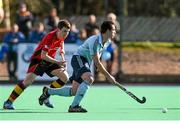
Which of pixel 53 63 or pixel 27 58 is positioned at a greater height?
pixel 53 63

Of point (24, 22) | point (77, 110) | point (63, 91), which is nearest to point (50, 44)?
point (63, 91)

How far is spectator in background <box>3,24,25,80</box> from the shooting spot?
18.4 m

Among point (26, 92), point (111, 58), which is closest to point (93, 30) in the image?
point (111, 58)

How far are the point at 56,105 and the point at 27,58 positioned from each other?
6.78 metres

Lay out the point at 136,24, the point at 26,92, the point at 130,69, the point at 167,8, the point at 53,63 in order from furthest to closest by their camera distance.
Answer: the point at 167,8 < the point at 130,69 < the point at 136,24 < the point at 26,92 < the point at 53,63

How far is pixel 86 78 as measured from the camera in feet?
34.6

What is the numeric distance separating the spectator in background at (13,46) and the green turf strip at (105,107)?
10.8 ft

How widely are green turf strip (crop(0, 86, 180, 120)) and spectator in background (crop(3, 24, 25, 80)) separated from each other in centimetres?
330

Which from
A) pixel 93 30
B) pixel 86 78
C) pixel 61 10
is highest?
pixel 86 78

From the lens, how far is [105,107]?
37.7ft

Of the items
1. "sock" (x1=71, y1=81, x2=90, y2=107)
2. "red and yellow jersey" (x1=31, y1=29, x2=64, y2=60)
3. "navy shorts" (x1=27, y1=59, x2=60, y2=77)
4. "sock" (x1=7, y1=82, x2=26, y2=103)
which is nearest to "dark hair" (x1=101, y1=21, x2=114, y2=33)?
"sock" (x1=71, y1=81, x2=90, y2=107)

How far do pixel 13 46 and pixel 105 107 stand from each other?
7.45 metres

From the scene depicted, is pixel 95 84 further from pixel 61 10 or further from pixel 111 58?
pixel 61 10

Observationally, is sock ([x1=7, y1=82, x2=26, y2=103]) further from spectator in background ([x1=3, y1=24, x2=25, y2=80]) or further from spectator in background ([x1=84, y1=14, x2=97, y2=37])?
spectator in background ([x1=84, y1=14, x2=97, y2=37])
